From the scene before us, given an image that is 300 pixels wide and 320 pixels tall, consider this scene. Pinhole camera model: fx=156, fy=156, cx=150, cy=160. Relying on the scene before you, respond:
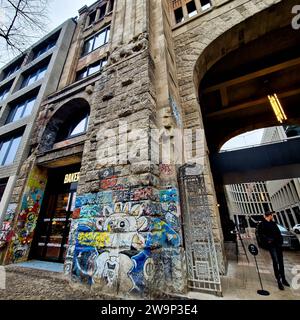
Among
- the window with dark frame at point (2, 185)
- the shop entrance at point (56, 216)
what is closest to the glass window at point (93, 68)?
the shop entrance at point (56, 216)

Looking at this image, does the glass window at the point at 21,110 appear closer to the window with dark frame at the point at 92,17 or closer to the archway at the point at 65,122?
the archway at the point at 65,122

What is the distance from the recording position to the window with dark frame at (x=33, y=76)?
11084 millimetres

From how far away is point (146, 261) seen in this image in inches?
103

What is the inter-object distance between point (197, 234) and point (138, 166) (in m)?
2.14

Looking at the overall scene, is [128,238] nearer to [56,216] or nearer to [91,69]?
[56,216]

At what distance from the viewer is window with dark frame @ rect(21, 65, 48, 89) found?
11084mm

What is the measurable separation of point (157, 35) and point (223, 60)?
3939 mm

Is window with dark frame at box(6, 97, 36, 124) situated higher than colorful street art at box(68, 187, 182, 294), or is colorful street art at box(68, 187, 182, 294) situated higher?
window with dark frame at box(6, 97, 36, 124)

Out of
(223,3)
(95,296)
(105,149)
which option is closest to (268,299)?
(95,296)

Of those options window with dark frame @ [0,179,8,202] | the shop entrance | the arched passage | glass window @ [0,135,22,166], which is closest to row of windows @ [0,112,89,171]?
glass window @ [0,135,22,166]

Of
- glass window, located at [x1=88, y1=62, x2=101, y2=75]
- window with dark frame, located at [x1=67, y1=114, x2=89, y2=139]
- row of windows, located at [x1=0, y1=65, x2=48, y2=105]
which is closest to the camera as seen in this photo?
window with dark frame, located at [x1=67, y1=114, x2=89, y2=139]

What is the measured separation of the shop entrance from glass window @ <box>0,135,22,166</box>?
2916 millimetres

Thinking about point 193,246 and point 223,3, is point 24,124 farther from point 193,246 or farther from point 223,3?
point 223,3

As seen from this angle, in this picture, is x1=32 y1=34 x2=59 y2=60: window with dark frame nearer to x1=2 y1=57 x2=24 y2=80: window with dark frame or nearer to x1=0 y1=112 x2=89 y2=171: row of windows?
x1=2 y1=57 x2=24 y2=80: window with dark frame
